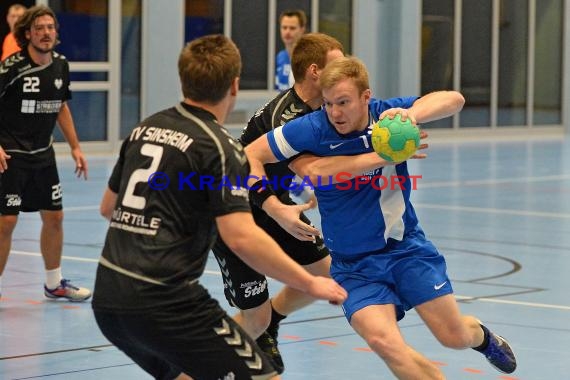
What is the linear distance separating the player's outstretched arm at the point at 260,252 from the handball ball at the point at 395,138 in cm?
120

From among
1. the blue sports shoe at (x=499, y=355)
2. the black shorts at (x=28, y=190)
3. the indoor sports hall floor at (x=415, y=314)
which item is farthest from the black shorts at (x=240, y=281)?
the black shorts at (x=28, y=190)

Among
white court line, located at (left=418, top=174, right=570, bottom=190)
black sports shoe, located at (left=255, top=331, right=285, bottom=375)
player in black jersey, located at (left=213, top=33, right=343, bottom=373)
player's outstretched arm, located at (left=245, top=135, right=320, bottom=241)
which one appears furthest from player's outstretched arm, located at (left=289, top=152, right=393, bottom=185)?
white court line, located at (left=418, top=174, right=570, bottom=190)

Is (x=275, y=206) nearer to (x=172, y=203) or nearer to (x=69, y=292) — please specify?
(x=172, y=203)

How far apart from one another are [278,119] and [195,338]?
224cm

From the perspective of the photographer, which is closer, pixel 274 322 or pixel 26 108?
pixel 274 322

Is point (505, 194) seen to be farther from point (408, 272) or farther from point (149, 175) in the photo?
point (149, 175)

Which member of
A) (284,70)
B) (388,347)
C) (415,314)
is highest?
(284,70)

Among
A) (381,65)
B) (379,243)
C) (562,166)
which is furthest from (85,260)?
(381,65)

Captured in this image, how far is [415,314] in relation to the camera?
8.35 metres

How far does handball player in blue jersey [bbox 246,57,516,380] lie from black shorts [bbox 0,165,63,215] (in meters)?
3.24

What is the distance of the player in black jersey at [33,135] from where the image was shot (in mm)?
8422

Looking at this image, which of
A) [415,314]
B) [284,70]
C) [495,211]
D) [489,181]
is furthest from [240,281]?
[489,181]

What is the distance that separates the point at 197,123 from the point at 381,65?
21472 mm

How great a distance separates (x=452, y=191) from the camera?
632 inches
